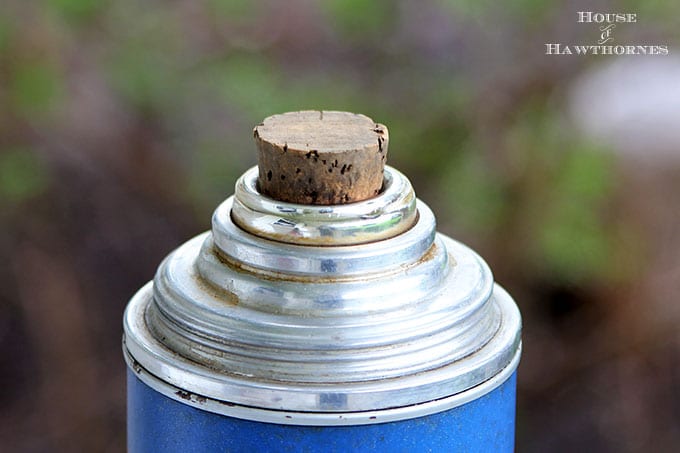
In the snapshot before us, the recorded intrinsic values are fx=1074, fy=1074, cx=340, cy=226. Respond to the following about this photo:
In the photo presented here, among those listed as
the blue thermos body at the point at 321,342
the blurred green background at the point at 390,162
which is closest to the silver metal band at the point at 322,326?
the blue thermos body at the point at 321,342

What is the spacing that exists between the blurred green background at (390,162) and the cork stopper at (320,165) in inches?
62.8

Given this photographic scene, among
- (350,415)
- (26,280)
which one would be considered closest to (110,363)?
(26,280)

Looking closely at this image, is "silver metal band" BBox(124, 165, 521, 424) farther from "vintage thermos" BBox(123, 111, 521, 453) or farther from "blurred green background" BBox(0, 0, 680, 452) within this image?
"blurred green background" BBox(0, 0, 680, 452)

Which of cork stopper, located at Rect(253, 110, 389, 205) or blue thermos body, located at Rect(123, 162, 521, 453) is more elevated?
cork stopper, located at Rect(253, 110, 389, 205)

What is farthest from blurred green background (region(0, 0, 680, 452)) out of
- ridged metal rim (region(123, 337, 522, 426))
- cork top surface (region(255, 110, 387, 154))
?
ridged metal rim (region(123, 337, 522, 426))

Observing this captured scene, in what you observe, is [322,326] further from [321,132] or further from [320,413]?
[321,132]

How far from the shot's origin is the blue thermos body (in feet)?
3.09

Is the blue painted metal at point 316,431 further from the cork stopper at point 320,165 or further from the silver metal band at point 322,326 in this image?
the cork stopper at point 320,165

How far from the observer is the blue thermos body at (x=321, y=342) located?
0.94 meters

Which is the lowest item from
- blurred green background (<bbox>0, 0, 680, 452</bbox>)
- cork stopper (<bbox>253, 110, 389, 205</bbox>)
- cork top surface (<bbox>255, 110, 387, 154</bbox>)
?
blurred green background (<bbox>0, 0, 680, 452</bbox>)

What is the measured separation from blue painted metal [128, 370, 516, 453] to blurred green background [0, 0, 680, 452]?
1579mm

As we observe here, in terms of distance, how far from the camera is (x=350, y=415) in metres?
0.94

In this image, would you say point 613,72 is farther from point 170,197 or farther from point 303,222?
point 303,222

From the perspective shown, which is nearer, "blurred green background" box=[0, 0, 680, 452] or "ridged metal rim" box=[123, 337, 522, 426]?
"ridged metal rim" box=[123, 337, 522, 426]
